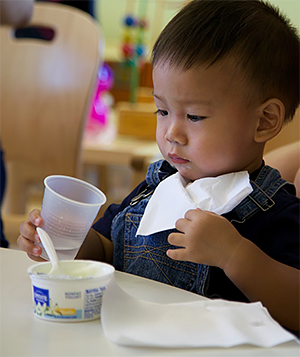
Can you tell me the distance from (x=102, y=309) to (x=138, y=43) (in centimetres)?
225

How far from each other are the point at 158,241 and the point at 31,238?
0.24m

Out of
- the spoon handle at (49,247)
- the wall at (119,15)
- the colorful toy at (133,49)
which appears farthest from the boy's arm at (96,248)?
the wall at (119,15)

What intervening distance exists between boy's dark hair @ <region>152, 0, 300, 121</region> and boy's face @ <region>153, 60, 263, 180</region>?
0.07 ft

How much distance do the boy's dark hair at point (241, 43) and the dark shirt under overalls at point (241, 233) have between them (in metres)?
0.15

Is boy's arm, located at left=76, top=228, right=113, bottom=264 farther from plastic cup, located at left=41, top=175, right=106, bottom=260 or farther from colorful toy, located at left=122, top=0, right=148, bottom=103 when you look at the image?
colorful toy, located at left=122, top=0, right=148, bottom=103

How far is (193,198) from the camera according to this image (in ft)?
2.92

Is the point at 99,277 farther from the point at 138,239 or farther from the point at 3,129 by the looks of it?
the point at 3,129

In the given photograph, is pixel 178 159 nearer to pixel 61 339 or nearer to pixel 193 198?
pixel 193 198

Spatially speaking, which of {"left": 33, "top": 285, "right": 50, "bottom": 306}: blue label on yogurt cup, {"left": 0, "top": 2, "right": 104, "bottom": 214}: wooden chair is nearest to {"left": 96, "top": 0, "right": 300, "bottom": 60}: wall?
{"left": 0, "top": 2, "right": 104, "bottom": 214}: wooden chair

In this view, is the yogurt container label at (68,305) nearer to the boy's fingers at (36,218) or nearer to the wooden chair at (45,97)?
the boy's fingers at (36,218)

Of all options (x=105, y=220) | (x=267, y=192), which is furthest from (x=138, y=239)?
(x=267, y=192)

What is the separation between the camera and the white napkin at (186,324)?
1.70 feet

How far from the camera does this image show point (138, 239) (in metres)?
0.98

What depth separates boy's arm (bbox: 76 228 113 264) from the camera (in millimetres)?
980
